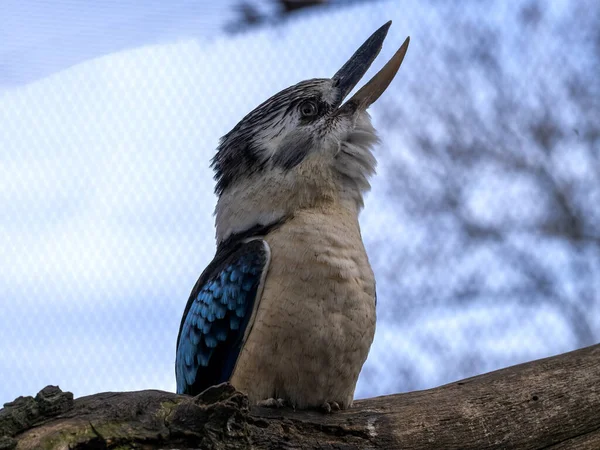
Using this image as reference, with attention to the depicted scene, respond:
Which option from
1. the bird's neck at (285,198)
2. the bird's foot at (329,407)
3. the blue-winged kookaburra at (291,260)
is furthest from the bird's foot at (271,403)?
the bird's neck at (285,198)

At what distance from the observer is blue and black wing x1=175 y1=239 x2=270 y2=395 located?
2652mm

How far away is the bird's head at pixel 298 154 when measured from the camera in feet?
9.53

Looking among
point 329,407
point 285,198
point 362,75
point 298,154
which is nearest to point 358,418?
point 329,407

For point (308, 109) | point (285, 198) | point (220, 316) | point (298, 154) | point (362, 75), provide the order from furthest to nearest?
point (362, 75) < point (308, 109) < point (298, 154) < point (285, 198) < point (220, 316)

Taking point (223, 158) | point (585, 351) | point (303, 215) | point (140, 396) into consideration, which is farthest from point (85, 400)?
point (585, 351)

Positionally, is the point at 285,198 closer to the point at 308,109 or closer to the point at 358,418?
the point at 308,109

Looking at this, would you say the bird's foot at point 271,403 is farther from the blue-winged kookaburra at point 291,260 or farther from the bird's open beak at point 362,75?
the bird's open beak at point 362,75

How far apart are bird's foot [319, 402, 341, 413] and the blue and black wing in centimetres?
30

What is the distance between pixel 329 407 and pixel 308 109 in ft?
3.57

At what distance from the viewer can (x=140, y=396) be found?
2.23m

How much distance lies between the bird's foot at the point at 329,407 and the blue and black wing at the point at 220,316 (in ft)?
0.98

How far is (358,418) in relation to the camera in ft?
8.34

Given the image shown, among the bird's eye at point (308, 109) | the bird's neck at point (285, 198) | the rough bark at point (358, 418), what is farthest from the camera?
the bird's eye at point (308, 109)

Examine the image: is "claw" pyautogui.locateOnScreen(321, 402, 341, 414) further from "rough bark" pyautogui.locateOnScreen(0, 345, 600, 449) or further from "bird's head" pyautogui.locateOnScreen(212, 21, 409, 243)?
"bird's head" pyautogui.locateOnScreen(212, 21, 409, 243)
